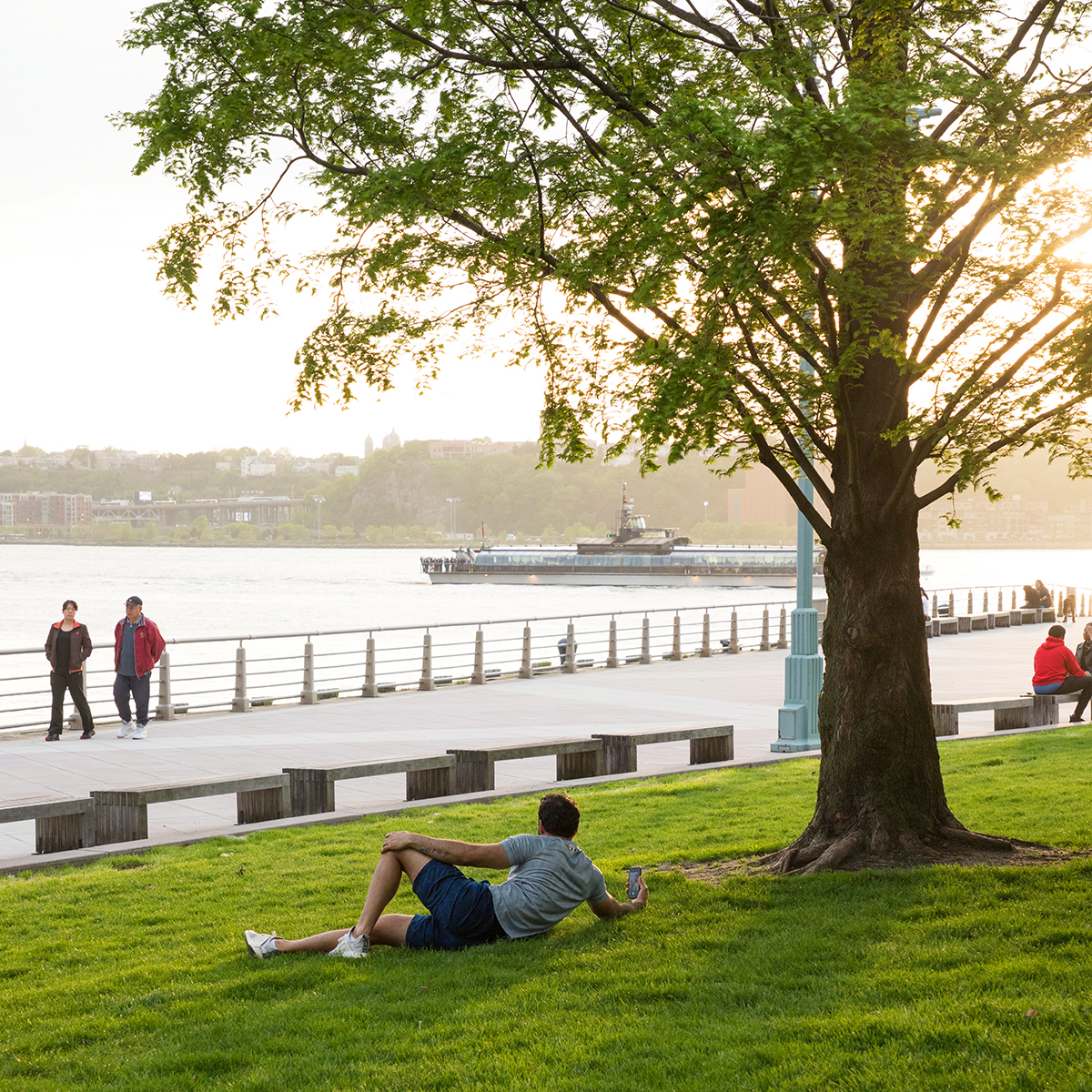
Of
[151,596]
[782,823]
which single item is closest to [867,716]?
[782,823]

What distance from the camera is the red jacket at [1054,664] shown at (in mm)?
14820

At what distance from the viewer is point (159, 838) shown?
845 cm

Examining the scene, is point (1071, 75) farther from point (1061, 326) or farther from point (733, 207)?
point (733, 207)

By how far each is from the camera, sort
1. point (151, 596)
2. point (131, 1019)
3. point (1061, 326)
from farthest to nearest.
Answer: point (151, 596), point (1061, 326), point (131, 1019)

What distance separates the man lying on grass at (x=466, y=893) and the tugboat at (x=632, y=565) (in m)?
89.8

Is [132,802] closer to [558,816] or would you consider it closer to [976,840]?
[558,816]

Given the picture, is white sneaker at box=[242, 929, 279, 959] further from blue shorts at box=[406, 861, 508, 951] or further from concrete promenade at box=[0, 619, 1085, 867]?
concrete promenade at box=[0, 619, 1085, 867]

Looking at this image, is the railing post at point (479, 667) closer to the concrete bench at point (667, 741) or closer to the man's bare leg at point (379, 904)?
the concrete bench at point (667, 741)

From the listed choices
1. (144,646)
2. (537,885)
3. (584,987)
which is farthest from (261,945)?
(144,646)

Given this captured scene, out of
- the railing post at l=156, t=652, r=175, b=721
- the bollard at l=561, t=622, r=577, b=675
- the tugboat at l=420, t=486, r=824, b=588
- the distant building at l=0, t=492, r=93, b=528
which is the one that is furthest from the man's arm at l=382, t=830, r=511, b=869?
the distant building at l=0, t=492, r=93, b=528

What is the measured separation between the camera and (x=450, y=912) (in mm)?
→ 5395

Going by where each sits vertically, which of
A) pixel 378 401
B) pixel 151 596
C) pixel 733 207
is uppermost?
pixel 733 207

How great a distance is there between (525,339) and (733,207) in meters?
2.87

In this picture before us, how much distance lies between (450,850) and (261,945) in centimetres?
94
